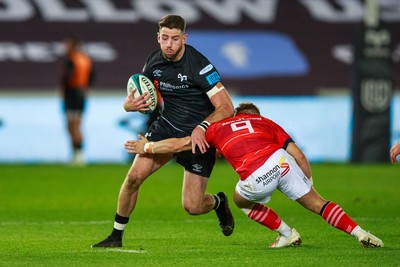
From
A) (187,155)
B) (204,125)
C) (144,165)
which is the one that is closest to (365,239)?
(204,125)

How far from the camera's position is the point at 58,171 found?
64.7 feet

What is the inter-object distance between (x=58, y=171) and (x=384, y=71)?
276 inches

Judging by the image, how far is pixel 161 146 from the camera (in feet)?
30.1

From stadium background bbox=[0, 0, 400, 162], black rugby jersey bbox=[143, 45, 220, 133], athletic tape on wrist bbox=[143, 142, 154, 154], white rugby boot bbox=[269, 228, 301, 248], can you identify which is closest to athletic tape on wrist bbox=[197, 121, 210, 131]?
black rugby jersey bbox=[143, 45, 220, 133]

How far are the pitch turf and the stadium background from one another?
5.93 ft

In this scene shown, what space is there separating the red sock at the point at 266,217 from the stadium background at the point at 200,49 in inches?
488

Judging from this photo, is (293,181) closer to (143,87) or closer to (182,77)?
(182,77)

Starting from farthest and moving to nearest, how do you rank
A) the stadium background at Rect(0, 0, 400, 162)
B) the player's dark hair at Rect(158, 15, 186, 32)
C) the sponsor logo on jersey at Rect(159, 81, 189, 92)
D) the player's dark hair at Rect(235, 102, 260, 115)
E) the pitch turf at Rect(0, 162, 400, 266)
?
the stadium background at Rect(0, 0, 400, 162) → the sponsor logo on jersey at Rect(159, 81, 189, 92) → the player's dark hair at Rect(235, 102, 260, 115) → the player's dark hair at Rect(158, 15, 186, 32) → the pitch turf at Rect(0, 162, 400, 266)

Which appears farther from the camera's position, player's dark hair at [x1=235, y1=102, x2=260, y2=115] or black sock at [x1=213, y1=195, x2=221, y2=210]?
black sock at [x1=213, y1=195, x2=221, y2=210]

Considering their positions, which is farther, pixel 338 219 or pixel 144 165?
pixel 144 165

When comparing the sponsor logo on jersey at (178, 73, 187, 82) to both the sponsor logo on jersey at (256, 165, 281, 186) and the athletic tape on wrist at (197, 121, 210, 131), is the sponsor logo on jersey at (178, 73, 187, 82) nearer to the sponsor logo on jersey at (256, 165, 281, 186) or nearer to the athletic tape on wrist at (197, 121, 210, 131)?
the athletic tape on wrist at (197, 121, 210, 131)

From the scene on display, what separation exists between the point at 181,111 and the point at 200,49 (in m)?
13.5

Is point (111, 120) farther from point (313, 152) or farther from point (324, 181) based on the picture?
point (324, 181)

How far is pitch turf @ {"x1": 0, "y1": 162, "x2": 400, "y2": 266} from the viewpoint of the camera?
845 centimetres
